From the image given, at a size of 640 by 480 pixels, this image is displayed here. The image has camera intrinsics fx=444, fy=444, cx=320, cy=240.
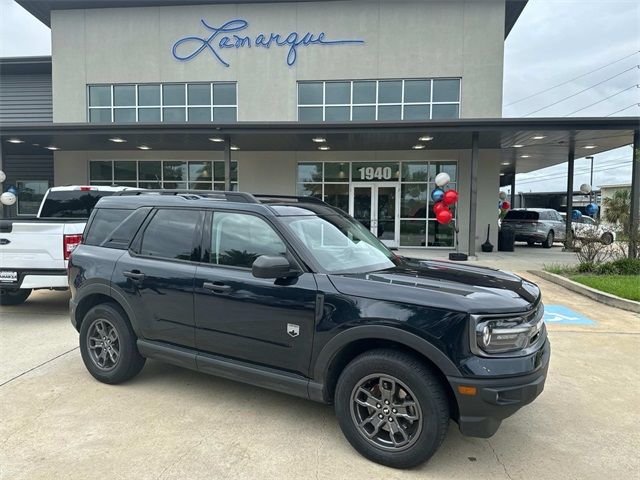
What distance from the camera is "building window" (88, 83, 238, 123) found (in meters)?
18.0

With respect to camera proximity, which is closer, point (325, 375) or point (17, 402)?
point (325, 375)

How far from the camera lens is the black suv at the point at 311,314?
2.79 m

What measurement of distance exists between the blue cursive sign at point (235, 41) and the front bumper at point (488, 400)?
55.5 feet

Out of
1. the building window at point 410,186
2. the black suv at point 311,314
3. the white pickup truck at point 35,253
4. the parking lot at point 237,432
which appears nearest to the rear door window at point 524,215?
the building window at point 410,186

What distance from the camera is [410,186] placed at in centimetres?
1731

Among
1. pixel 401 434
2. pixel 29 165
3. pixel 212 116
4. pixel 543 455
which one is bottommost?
pixel 543 455

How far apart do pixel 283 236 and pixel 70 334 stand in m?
4.13

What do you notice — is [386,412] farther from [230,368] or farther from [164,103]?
[164,103]

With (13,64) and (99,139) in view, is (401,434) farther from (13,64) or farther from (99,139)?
(13,64)

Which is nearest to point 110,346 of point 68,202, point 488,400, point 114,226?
point 114,226

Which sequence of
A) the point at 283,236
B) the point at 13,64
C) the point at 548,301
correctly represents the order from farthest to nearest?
the point at 13,64, the point at 548,301, the point at 283,236

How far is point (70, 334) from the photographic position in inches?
234

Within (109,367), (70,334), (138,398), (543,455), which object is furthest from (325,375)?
(70,334)

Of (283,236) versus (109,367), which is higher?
(283,236)
